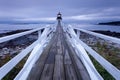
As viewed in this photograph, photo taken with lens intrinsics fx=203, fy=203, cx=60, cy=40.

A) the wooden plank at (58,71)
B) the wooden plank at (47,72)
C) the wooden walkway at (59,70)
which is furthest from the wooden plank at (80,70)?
the wooden plank at (47,72)

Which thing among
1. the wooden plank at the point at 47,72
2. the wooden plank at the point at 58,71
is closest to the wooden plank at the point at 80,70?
the wooden plank at the point at 58,71

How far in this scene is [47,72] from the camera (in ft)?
14.9

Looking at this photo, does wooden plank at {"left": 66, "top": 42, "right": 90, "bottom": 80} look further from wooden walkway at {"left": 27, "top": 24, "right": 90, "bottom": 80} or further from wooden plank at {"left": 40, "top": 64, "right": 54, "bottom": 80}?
wooden plank at {"left": 40, "top": 64, "right": 54, "bottom": 80}

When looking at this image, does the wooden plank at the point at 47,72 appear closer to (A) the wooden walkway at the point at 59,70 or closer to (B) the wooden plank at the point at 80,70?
(A) the wooden walkway at the point at 59,70

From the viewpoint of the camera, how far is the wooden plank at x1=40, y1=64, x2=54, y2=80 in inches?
164

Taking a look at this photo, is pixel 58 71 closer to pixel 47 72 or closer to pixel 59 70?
pixel 59 70

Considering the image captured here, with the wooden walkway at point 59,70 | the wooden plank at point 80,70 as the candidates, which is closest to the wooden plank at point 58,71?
the wooden walkway at point 59,70

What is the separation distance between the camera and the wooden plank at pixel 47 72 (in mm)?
4170

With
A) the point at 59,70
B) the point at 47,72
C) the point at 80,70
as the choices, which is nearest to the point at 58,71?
the point at 59,70

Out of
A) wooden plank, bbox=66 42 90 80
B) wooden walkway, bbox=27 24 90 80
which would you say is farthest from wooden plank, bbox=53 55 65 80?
wooden plank, bbox=66 42 90 80

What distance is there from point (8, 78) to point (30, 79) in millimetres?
2161

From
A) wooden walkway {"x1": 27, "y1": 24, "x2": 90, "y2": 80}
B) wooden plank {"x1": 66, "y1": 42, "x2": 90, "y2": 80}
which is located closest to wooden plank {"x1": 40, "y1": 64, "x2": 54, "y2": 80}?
wooden walkway {"x1": 27, "y1": 24, "x2": 90, "y2": 80}

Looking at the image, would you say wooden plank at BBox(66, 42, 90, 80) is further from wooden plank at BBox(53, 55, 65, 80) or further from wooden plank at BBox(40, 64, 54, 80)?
wooden plank at BBox(40, 64, 54, 80)

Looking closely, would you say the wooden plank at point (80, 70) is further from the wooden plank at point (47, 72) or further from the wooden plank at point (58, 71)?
the wooden plank at point (47, 72)
